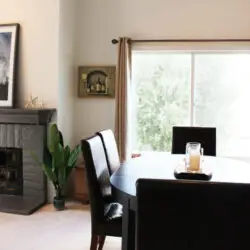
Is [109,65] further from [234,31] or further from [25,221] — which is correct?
[25,221]

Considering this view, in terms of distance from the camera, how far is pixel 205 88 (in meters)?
4.42

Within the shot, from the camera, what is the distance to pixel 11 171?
4395 millimetres

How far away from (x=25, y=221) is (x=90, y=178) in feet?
5.51

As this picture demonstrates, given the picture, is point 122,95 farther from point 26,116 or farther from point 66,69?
point 26,116

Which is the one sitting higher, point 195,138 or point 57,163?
point 195,138

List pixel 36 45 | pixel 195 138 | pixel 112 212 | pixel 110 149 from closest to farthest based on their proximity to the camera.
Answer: pixel 112 212
pixel 110 149
pixel 195 138
pixel 36 45

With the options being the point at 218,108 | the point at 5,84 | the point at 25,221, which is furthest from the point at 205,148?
the point at 5,84

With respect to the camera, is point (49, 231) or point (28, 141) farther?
point (28, 141)

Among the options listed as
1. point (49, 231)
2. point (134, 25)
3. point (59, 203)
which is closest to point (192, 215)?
point (49, 231)

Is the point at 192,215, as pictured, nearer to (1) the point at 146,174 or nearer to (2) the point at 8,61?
(1) the point at 146,174

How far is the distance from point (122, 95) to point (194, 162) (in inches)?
86.2

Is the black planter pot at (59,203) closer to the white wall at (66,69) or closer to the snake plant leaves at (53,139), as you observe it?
the snake plant leaves at (53,139)

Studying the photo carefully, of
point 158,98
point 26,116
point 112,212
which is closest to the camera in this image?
point 112,212

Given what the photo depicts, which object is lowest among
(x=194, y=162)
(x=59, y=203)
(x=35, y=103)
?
(x=59, y=203)
